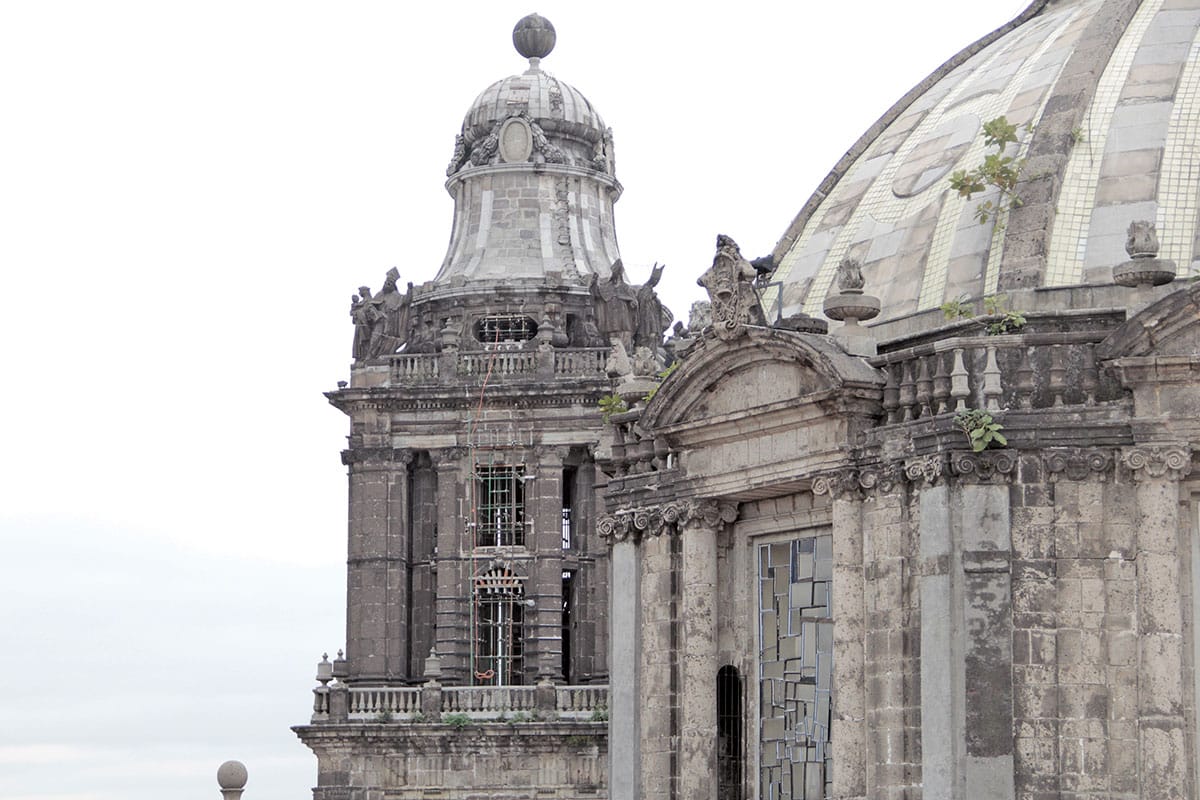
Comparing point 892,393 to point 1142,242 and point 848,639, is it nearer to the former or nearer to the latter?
point 848,639

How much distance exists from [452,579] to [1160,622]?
4799 centimetres

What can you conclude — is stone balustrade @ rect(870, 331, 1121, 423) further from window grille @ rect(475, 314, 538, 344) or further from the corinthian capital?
window grille @ rect(475, 314, 538, 344)

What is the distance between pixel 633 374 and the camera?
43781 mm

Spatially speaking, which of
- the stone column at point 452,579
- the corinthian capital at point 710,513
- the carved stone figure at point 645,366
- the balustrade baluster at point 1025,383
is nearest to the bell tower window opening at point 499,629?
the stone column at point 452,579

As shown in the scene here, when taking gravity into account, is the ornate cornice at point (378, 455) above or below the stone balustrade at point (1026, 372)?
above

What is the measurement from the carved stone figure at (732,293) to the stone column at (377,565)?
42782 mm

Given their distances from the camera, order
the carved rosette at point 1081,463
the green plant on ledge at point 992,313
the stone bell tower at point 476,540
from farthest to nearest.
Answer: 1. the stone bell tower at point 476,540
2. the green plant on ledge at point 992,313
3. the carved rosette at point 1081,463

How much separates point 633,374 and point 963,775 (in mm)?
11781

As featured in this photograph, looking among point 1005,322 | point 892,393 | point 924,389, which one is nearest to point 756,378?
point 892,393

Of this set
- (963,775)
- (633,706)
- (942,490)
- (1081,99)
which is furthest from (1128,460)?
(633,706)

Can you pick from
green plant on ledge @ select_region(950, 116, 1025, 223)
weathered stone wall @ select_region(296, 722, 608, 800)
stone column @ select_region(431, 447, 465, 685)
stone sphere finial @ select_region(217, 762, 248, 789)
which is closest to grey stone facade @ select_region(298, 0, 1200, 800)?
green plant on ledge @ select_region(950, 116, 1025, 223)

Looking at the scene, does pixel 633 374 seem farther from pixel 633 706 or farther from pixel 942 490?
pixel 942 490

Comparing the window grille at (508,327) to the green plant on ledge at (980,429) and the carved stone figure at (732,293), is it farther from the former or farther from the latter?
the green plant on ledge at (980,429)

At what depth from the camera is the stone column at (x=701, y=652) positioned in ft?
127
